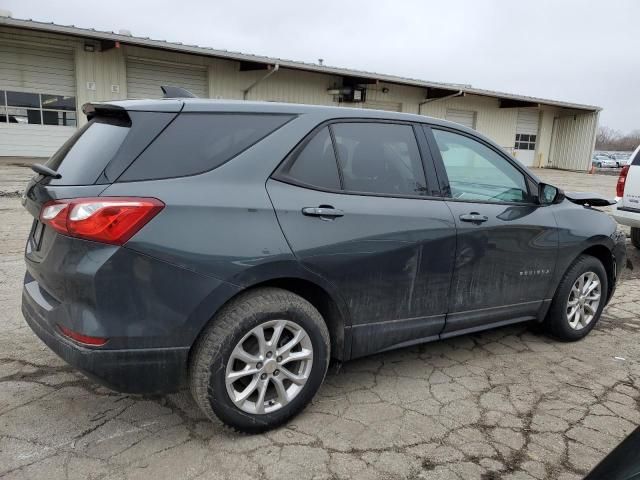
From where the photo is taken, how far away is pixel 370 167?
2.97 m

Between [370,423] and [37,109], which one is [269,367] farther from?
[37,109]

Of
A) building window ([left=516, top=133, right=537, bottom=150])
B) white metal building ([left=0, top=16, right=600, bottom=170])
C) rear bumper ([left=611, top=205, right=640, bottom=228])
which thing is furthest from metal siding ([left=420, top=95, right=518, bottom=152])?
rear bumper ([left=611, top=205, right=640, bottom=228])

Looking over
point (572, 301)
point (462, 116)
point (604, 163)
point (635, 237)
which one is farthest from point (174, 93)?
point (604, 163)

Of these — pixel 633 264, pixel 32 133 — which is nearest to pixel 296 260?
pixel 633 264

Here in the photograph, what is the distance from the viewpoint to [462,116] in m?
24.9

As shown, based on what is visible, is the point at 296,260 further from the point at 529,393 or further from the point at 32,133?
the point at 32,133

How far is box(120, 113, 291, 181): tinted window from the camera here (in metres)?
2.35

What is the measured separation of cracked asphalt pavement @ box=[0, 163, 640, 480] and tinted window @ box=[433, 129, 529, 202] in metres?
1.21

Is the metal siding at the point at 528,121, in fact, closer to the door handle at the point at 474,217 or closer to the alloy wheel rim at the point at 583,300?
the alloy wheel rim at the point at 583,300

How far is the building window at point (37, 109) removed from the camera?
14789 millimetres

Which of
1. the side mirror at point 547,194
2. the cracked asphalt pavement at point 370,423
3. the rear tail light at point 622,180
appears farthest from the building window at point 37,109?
the side mirror at point 547,194

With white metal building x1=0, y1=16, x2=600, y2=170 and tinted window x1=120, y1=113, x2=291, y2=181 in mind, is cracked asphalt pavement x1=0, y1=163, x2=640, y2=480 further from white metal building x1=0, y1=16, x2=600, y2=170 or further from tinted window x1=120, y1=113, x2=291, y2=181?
white metal building x1=0, y1=16, x2=600, y2=170

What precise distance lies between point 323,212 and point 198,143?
0.71m

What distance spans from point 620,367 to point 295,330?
2.57 m
